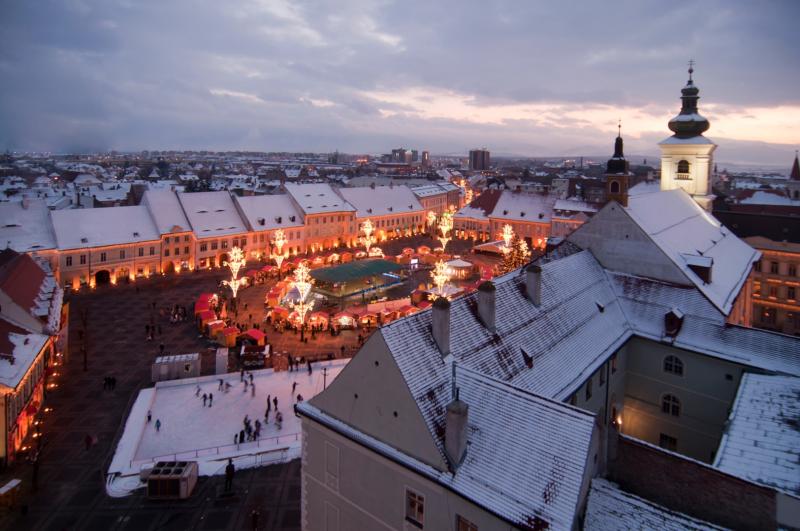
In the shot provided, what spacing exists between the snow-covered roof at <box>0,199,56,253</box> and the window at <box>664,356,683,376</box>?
193 ft

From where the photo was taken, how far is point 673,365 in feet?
91.0

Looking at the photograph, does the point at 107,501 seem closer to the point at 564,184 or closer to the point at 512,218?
the point at 512,218

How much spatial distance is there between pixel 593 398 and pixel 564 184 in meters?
129

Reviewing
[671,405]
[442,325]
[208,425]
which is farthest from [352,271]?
[442,325]

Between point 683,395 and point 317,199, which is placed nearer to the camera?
point 683,395

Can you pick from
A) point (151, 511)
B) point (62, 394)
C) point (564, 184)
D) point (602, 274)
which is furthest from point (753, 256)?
point (564, 184)

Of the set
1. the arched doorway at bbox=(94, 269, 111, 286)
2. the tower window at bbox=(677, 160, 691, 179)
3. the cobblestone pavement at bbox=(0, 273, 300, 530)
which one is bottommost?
the cobblestone pavement at bbox=(0, 273, 300, 530)

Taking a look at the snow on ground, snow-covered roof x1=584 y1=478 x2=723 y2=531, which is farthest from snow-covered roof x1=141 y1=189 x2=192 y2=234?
snow-covered roof x1=584 y1=478 x2=723 y2=531

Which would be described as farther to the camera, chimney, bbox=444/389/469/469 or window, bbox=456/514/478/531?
chimney, bbox=444/389/469/469

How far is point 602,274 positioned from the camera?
31.5 m

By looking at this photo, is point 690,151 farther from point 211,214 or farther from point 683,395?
point 211,214

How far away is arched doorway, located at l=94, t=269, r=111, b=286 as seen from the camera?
197ft

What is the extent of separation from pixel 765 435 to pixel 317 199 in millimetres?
73822

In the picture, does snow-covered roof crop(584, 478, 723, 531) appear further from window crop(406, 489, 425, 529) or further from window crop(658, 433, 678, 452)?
window crop(658, 433, 678, 452)
